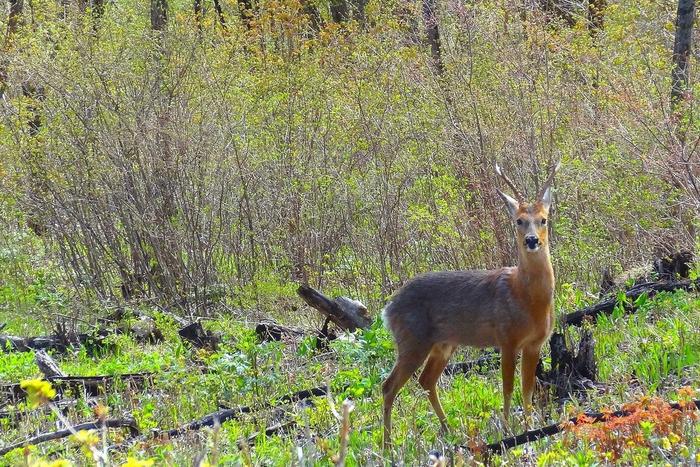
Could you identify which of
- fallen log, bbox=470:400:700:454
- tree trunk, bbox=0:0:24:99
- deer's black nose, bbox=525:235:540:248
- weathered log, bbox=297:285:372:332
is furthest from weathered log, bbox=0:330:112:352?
fallen log, bbox=470:400:700:454

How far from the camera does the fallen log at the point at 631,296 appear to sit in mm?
9352

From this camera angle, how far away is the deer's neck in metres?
7.53

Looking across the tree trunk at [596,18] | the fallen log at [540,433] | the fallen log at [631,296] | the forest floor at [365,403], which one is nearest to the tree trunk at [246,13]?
the tree trunk at [596,18]

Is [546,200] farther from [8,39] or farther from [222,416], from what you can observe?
[8,39]

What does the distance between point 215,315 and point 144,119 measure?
2.51 m

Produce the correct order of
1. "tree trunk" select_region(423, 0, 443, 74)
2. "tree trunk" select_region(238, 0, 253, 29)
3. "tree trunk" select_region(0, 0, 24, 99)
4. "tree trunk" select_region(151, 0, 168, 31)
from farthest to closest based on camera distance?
"tree trunk" select_region(0, 0, 24, 99) < "tree trunk" select_region(238, 0, 253, 29) < "tree trunk" select_region(151, 0, 168, 31) < "tree trunk" select_region(423, 0, 443, 74)

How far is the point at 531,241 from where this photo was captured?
7.49m

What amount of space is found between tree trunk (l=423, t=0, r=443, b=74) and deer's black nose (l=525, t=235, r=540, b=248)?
5613 mm

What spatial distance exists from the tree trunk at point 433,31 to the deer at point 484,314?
529 cm

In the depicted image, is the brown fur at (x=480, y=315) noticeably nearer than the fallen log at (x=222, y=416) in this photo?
No

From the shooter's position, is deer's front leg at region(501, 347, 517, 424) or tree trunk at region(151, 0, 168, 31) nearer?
deer's front leg at region(501, 347, 517, 424)

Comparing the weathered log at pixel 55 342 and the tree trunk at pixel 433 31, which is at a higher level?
the tree trunk at pixel 433 31

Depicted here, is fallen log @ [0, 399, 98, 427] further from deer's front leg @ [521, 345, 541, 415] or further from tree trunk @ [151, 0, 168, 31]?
tree trunk @ [151, 0, 168, 31]

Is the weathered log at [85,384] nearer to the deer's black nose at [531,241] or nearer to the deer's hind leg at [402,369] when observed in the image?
the deer's hind leg at [402,369]
